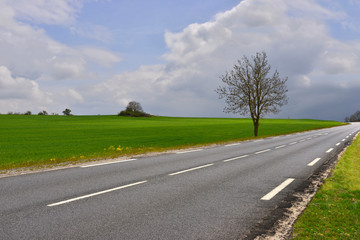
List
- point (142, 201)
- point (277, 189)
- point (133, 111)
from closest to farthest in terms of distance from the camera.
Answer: point (142, 201), point (277, 189), point (133, 111)

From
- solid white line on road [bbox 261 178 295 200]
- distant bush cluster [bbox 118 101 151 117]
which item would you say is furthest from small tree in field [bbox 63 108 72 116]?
solid white line on road [bbox 261 178 295 200]

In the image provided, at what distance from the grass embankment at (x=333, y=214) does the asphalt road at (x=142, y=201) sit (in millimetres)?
706

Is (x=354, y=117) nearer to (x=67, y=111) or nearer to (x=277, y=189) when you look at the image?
(x=67, y=111)

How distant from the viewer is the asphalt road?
4207 millimetres

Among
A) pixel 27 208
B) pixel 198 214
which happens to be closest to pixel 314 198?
pixel 198 214

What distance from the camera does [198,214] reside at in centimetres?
493

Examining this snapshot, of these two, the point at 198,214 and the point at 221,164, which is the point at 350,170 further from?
the point at 198,214

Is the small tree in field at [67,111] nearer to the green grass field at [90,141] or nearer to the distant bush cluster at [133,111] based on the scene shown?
the distant bush cluster at [133,111]

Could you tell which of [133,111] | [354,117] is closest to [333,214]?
[133,111]

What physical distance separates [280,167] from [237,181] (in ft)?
10.8

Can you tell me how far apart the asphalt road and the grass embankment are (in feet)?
2.32

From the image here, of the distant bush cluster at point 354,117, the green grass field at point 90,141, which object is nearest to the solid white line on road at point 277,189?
the green grass field at point 90,141

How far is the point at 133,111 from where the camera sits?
108 metres

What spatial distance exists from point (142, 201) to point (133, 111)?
10353cm
